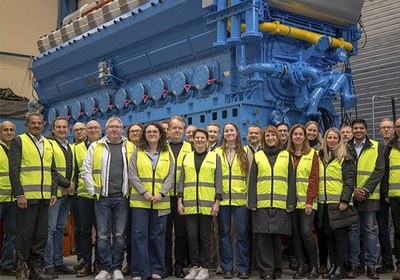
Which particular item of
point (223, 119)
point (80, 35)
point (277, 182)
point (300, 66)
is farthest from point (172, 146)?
point (80, 35)

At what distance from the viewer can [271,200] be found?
548cm

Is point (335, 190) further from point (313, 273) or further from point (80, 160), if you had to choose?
point (80, 160)

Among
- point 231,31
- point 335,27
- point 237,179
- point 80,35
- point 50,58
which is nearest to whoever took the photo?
point 237,179

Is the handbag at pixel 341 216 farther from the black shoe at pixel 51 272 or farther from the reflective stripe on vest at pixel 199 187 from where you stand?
the black shoe at pixel 51 272

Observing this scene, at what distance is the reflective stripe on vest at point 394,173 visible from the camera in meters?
5.83

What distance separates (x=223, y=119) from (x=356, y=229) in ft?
9.01

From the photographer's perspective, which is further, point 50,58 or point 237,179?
point 50,58

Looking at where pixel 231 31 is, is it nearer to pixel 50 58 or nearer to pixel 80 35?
pixel 80 35

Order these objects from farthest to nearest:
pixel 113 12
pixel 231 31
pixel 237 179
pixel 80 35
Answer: pixel 80 35, pixel 113 12, pixel 231 31, pixel 237 179

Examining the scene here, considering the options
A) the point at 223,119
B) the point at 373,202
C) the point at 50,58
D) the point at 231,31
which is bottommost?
the point at 373,202

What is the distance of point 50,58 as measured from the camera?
524 inches

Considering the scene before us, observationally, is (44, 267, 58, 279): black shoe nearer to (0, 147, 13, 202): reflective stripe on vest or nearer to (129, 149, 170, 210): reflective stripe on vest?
(0, 147, 13, 202): reflective stripe on vest

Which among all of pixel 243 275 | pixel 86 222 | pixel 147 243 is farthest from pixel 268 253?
pixel 86 222

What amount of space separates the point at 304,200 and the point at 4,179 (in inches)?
136
